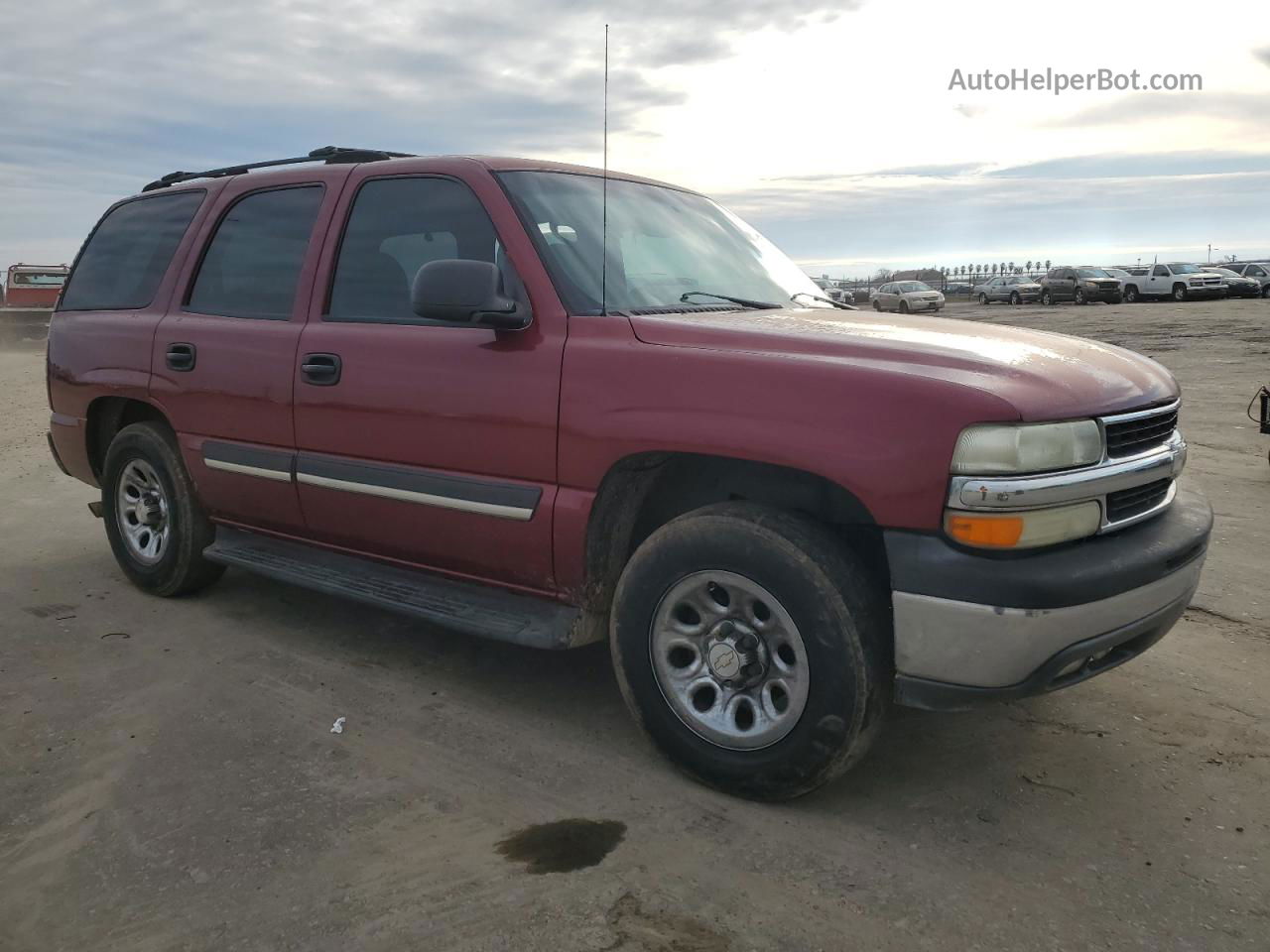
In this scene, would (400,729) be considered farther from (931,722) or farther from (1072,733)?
(1072,733)

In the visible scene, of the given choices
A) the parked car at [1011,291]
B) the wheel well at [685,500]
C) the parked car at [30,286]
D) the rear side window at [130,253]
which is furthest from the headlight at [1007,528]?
the parked car at [1011,291]

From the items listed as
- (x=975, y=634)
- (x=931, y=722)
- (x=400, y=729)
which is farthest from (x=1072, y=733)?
(x=400, y=729)

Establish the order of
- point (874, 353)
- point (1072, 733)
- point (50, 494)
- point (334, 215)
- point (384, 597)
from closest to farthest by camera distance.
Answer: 1. point (874, 353)
2. point (1072, 733)
3. point (384, 597)
4. point (334, 215)
5. point (50, 494)

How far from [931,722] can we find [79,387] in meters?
4.33

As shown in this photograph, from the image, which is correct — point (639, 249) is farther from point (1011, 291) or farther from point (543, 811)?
point (1011, 291)

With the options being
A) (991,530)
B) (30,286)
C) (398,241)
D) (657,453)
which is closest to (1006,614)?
(991,530)

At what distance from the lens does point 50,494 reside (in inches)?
299

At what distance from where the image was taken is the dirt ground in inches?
96.0

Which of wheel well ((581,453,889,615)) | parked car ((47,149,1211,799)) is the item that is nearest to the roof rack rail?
parked car ((47,149,1211,799))

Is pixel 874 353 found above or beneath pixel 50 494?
above

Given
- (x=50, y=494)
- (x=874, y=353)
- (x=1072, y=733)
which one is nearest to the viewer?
(x=874, y=353)

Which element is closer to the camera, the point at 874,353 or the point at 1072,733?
the point at 874,353

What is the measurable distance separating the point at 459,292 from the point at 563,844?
1635 millimetres

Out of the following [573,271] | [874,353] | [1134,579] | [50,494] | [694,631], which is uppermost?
[573,271]
